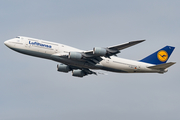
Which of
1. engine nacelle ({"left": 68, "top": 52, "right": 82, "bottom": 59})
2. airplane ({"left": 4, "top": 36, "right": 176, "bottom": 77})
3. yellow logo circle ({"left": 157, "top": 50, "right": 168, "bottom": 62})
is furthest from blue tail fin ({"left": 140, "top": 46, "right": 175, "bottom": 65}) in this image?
engine nacelle ({"left": 68, "top": 52, "right": 82, "bottom": 59})

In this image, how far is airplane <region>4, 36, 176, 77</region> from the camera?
5310cm

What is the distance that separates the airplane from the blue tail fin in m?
0.59

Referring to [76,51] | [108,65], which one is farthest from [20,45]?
[108,65]

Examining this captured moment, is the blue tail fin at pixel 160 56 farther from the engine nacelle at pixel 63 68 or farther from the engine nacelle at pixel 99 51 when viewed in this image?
the engine nacelle at pixel 63 68

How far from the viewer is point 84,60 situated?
55500mm

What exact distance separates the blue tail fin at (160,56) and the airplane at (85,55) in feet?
1.92

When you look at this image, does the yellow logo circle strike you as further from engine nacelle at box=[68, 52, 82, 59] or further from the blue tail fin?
engine nacelle at box=[68, 52, 82, 59]

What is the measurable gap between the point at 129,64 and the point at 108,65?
4.60 metres

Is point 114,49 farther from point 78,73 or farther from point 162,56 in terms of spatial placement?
point 162,56

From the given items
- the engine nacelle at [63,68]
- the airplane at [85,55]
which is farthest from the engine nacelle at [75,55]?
the engine nacelle at [63,68]

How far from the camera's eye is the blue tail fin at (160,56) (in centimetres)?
6297

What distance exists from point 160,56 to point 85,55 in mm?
18304

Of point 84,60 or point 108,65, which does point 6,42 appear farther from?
point 108,65

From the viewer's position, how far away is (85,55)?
5450 cm
